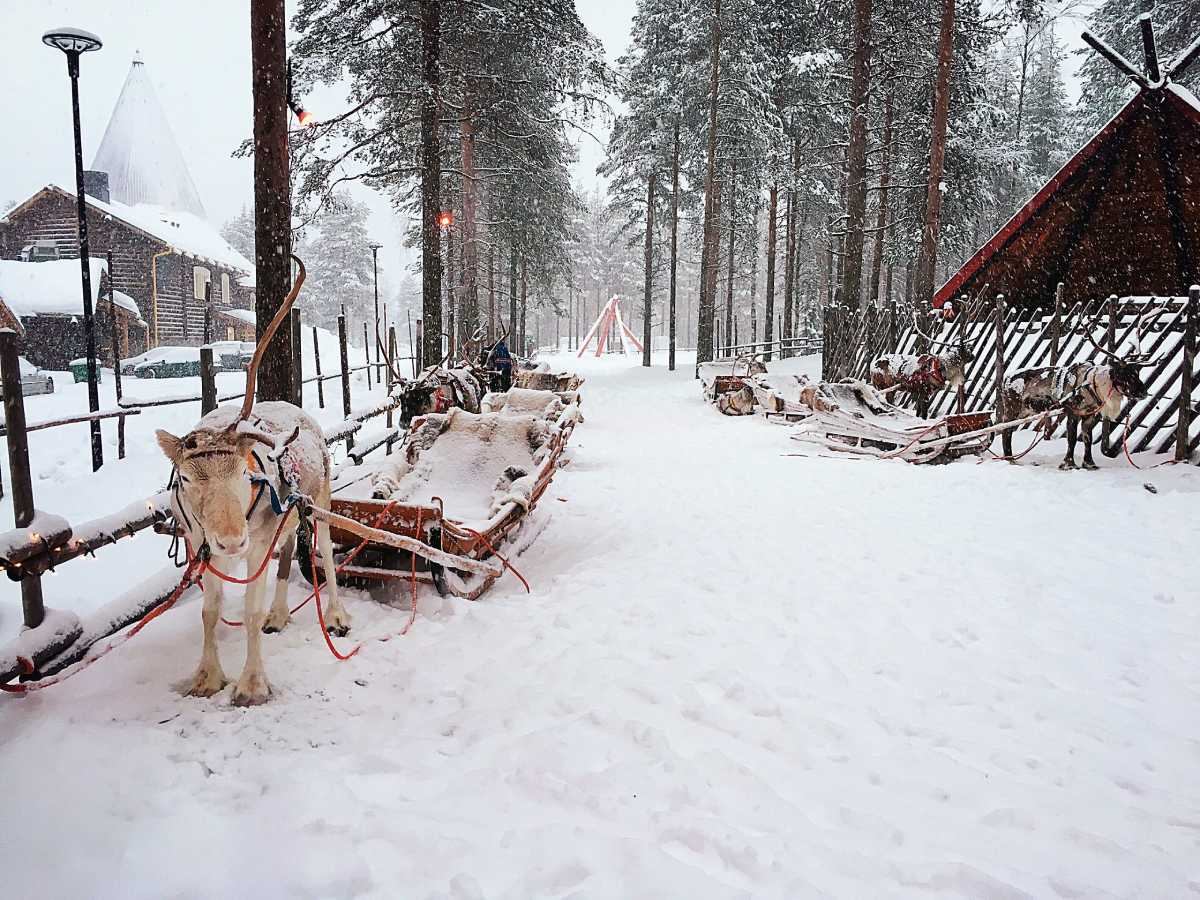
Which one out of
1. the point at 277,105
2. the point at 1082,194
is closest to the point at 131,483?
the point at 277,105

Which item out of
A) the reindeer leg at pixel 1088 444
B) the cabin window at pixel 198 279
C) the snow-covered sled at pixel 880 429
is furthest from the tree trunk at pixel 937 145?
the cabin window at pixel 198 279

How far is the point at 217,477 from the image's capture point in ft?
9.43

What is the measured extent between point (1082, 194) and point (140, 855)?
569 inches

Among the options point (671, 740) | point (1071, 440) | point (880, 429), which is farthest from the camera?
point (880, 429)

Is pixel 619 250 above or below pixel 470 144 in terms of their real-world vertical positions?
above

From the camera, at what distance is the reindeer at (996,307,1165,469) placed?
718cm

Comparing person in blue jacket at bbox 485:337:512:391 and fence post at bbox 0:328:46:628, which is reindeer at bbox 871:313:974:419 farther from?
fence post at bbox 0:328:46:628

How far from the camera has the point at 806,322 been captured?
109 ft

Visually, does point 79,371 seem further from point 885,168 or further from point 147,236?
point 885,168

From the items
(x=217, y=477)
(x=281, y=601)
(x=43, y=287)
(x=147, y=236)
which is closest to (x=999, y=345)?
(x=281, y=601)

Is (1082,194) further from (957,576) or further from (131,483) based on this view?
(131,483)

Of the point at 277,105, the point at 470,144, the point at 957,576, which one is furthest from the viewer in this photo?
the point at 470,144

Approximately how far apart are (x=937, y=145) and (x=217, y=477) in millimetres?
16354

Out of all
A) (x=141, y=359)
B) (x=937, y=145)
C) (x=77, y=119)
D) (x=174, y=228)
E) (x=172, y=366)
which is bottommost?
(x=172, y=366)
